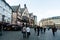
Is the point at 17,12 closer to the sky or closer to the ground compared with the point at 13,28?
closer to the sky

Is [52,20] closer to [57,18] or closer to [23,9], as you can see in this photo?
[57,18]

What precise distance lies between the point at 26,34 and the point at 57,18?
162 metres

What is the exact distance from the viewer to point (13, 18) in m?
89.2

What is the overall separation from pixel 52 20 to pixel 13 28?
5314 inches

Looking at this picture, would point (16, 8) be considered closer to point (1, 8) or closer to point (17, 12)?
point (17, 12)

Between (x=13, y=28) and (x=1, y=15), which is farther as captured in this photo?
(x=1, y=15)

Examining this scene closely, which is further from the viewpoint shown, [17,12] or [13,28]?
[17,12]

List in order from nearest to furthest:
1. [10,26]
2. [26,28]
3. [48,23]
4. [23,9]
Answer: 1. [26,28]
2. [10,26]
3. [23,9]
4. [48,23]

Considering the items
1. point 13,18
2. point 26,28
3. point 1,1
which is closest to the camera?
point 26,28

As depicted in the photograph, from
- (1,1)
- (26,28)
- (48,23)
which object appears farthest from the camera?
(48,23)

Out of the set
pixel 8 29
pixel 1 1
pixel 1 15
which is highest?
pixel 1 1

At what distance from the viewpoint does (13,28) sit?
4819cm

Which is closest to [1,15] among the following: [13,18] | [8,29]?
[8,29]

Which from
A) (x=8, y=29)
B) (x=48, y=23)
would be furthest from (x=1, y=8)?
(x=48, y=23)
